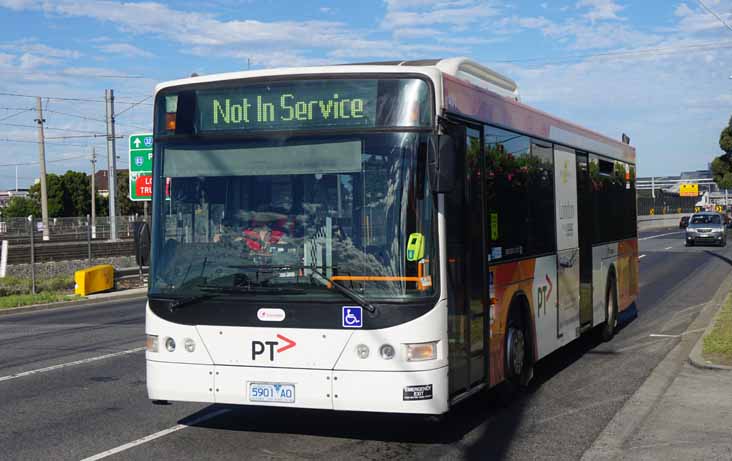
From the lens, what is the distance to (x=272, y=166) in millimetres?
7344

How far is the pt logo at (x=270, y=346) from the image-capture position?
722 centimetres

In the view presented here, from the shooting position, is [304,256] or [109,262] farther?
[109,262]

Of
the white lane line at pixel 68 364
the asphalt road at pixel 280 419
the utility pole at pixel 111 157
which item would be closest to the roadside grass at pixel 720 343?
the asphalt road at pixel 280 419

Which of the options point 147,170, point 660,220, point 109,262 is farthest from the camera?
point 660,220

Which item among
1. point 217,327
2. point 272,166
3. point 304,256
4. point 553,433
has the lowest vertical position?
point 553,433

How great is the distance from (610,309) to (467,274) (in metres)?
6.85

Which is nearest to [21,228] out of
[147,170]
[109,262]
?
[109,262]

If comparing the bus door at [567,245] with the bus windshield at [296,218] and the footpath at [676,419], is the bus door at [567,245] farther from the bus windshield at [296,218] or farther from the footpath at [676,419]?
the bus windshield at [296,218]

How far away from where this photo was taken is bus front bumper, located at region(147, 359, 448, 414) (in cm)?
695

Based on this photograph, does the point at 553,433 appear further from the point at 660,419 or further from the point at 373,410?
the point at 373,410

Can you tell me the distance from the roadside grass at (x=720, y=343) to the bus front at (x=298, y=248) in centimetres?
540

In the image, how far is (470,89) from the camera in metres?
8.14

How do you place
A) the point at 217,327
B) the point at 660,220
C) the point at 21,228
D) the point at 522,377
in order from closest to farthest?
1. the point at 217,327
2. the point at 522,377
3. the point at 21,228
4. the point at 660,220

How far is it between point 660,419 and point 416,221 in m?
3.11
